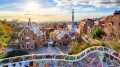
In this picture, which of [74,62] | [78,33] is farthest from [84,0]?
[74,62]

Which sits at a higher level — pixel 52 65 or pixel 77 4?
pixel 77 4

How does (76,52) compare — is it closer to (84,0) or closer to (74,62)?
(74,62)

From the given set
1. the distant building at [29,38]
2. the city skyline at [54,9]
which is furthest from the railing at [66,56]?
the city skyline at [54,9]

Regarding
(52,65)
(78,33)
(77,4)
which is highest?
(77,4)

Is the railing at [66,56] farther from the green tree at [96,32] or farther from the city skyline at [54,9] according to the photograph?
the city skyline at [54,9]

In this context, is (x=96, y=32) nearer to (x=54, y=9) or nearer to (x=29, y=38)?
(x=54, y=9)
